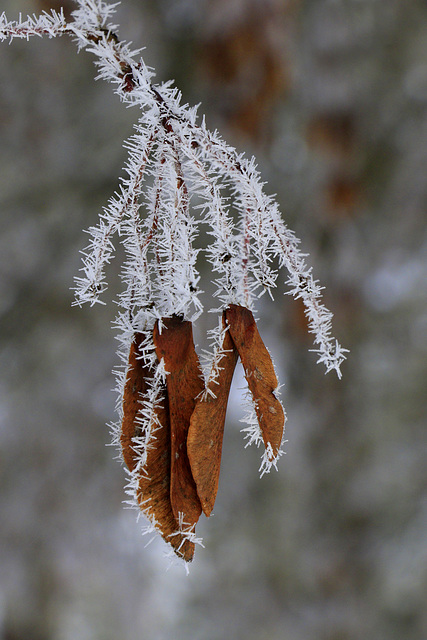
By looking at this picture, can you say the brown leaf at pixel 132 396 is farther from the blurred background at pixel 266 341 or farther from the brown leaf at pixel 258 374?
the blurred background at pixel 266 341

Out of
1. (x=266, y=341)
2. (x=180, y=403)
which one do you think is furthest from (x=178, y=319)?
(x=266, y=341)

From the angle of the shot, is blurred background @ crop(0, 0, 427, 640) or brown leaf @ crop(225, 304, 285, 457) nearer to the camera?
brown leaf @ crop(225, 304, 285, 457)

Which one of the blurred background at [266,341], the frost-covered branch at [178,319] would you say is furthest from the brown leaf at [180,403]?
the blurred background at [266,341]

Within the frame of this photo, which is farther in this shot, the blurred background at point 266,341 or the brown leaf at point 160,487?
the blurred background at point 266,341

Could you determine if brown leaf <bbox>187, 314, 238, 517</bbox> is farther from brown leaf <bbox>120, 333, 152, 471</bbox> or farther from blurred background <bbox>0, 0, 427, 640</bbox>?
blurred background <bbox>0, 0, 427, 640</bbox>

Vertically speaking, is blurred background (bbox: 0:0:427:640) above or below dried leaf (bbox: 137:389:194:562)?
above

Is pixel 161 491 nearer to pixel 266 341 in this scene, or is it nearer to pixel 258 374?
pixel 258 374

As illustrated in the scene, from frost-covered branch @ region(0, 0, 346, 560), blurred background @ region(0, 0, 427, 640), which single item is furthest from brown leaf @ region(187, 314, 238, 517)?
blurred background @ region(0, 0, 427, 640)
